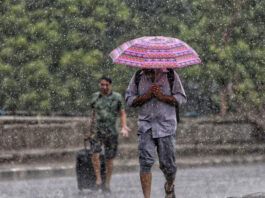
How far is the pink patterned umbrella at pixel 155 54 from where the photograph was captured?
660 centimetres

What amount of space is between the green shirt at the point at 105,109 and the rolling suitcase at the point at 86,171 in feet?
1.08

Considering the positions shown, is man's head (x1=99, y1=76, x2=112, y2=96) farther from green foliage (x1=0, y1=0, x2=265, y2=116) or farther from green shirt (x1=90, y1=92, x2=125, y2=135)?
green foliage (x1=0, y1=0, x2=265, y2=116)

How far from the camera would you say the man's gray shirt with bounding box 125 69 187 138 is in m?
6.75

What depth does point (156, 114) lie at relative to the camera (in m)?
6.76

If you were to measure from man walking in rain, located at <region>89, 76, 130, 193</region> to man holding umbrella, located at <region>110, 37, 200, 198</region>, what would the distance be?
2516 millimetres

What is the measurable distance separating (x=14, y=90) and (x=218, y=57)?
5584 mm

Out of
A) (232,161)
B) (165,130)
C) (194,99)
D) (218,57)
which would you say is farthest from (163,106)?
(194,99)

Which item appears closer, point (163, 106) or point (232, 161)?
point (163, 106)

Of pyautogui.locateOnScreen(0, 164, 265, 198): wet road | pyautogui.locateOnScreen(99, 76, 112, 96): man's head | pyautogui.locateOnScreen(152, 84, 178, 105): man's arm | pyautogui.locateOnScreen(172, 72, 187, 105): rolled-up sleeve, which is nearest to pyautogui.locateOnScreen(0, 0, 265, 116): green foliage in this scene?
pyautogui.locateOnScreen(0, 164, 265, 198): wet road

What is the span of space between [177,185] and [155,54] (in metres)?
4.01

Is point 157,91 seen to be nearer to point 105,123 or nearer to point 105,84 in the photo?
point 105,84

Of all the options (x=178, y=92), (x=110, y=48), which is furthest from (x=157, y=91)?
(x=110, y=48)

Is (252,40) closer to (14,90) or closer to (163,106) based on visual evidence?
(14,90)

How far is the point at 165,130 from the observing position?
6.75m
